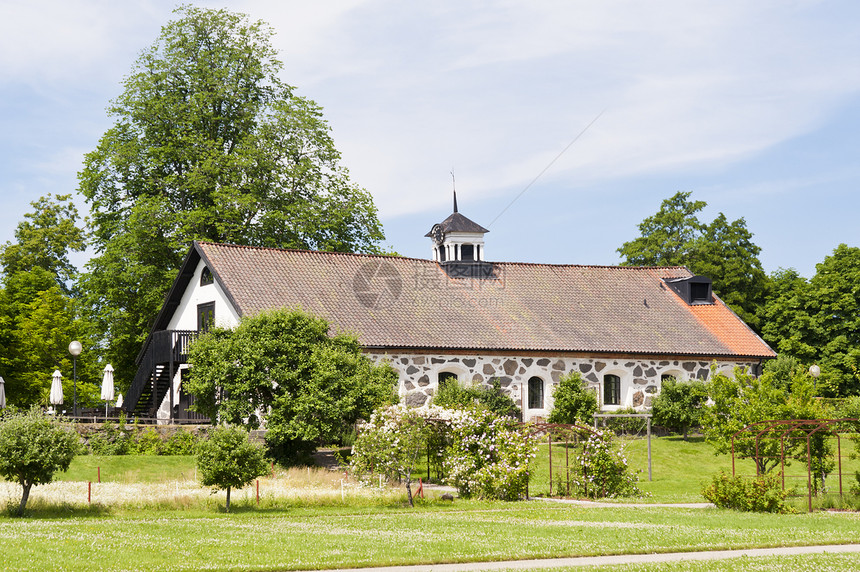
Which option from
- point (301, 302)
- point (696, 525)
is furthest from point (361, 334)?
point (696, 525)

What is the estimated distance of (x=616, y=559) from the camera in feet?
41.5

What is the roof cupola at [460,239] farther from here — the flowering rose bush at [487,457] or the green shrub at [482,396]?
the flowering rose bush at [487,457]

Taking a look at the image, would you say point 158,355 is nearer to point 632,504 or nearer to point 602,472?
point 602,472

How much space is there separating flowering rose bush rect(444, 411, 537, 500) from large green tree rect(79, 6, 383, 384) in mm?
18285

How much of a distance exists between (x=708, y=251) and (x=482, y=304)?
72.4ft

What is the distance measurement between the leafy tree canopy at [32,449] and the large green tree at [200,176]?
19290mm

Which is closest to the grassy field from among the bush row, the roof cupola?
the bush row

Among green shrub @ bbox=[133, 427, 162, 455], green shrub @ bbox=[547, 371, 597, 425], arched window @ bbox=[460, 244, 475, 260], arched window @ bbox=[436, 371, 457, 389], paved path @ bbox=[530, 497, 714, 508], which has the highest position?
arched window @ bbox=[460, 244, 475, 260]

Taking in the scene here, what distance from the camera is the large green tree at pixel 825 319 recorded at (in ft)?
165

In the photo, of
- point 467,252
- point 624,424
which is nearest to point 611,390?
point 624,424

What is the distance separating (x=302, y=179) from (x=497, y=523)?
85.6ft

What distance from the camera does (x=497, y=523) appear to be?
16.5 meters

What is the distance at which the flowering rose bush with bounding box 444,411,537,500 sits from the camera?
21.2 meters

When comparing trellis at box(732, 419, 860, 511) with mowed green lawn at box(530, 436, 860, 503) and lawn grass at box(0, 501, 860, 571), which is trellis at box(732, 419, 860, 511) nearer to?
mowed green lawn at box(530, 436, 860, 503)
